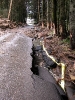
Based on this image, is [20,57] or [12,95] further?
[20,57]

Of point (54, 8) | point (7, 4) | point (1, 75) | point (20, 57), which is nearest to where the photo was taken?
point (1, 75)

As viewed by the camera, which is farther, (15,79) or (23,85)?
(15,79)

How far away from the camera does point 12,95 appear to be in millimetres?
3803

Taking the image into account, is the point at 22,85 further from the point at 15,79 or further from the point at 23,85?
the point at 15,79

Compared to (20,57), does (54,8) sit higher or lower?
higher

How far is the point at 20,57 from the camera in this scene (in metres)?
6.95

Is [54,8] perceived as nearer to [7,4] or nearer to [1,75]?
[1,75]

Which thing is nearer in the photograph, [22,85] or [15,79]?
[22,85]

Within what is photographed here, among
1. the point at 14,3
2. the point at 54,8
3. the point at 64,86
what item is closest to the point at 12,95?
the point at 64,86

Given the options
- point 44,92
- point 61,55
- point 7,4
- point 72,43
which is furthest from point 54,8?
point 7,4

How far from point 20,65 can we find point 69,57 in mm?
2047

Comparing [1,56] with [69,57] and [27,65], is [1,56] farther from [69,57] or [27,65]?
[69,57]

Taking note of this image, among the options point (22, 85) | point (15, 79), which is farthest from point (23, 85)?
point (15, 79)

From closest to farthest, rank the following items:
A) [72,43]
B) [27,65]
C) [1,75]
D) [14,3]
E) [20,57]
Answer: [1,75]
[27,65]
[20,57]
[72,43]
[14,3]
